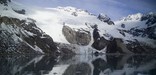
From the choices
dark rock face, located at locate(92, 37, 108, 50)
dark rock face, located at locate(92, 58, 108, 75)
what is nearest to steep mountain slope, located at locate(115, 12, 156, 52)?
dark rock face, located at locate(92, 37, 108, 50)

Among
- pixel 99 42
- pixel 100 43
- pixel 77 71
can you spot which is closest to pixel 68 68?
pixel 77 71

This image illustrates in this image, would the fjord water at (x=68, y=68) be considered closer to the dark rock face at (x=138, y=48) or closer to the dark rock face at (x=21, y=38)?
the dark rock face at (x=21, y=38)

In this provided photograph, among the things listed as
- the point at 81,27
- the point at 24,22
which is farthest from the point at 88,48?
the point at 24,22

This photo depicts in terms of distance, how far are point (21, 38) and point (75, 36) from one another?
124 ft

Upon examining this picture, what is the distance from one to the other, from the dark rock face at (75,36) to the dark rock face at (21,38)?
21.4 metres

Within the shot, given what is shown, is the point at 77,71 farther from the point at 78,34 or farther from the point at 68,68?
the point at 78,34

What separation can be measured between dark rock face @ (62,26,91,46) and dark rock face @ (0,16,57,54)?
21.4 metres

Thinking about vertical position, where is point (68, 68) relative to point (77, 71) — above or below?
below

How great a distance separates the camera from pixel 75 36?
106 metres

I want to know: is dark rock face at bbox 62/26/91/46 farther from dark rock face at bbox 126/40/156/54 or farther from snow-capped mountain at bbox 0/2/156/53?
dark rock face at bbox 126/40/156/54

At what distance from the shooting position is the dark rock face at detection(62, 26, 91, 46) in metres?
105

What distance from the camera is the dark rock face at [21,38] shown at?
198ft

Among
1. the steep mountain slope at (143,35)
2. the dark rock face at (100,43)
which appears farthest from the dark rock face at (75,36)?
the steep mountain slope at (143,35)

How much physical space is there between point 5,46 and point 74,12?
8382 centimetres
